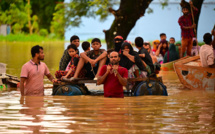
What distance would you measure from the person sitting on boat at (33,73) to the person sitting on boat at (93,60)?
1.23 metres

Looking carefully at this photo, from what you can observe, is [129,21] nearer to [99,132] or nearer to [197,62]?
[197,62]

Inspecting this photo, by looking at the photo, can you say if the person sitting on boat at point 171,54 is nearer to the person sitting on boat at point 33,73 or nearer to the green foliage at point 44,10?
the person sitting on boat at point 33,73

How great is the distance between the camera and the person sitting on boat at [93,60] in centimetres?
1126

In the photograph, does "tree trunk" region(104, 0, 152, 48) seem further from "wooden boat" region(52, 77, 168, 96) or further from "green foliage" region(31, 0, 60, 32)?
"green foliage" region(31, 0, 60, 32)

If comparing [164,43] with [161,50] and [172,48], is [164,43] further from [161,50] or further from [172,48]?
[172,48]

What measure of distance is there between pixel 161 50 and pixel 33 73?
11.2 m

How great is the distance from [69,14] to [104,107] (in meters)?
25.6

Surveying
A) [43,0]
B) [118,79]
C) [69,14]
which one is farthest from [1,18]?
[118,79]

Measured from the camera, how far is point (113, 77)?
9.61m

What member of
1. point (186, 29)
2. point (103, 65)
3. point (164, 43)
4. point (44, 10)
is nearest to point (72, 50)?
point (103, 65)

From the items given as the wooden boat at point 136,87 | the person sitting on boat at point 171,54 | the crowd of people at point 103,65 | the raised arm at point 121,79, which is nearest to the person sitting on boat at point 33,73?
the crowd of people at point 103,65

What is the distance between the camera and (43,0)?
6875 cm

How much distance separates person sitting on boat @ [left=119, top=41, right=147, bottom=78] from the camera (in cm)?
1120

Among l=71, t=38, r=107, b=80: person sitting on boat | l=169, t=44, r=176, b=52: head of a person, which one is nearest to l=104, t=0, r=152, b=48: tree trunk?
l=169, t=44, r=176, b=52: head of a person
